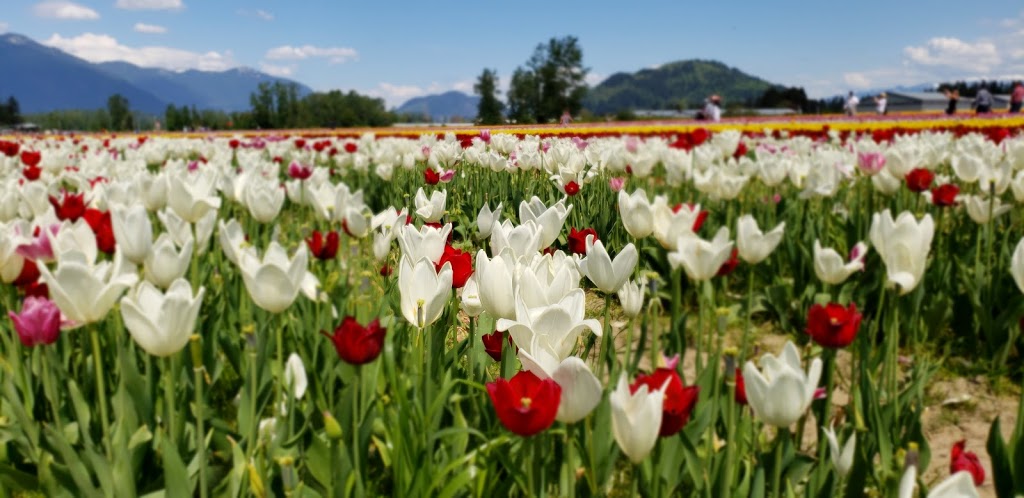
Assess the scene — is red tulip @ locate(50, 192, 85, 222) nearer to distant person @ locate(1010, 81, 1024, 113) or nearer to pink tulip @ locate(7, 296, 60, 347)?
pink tulip @ locate(7, 296, 60, 347)

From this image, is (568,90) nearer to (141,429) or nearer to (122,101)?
(141,429)

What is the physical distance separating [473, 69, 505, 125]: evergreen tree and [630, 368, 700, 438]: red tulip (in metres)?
2.87

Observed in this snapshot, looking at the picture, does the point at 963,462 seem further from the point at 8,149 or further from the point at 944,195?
the point at 8,149

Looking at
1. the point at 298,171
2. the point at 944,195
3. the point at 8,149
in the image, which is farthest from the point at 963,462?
the point at 8,149

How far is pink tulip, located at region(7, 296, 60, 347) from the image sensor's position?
1.69 meters

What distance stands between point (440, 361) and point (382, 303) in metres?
0.53

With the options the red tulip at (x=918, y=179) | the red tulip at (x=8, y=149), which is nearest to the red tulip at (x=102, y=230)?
the red tulip at (x=918, y=179)

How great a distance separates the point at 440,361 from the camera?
2293 millimetres

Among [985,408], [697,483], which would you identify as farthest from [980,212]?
[697,483]

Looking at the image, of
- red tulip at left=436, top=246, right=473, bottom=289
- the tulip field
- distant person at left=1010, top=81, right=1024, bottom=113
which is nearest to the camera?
the tulip field

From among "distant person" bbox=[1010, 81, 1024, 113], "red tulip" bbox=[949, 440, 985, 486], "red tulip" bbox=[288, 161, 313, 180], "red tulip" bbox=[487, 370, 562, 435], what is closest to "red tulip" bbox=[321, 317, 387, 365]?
"red tulip" bbox=[487, 370, 562, 435]

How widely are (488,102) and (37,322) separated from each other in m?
Answer: 3.04

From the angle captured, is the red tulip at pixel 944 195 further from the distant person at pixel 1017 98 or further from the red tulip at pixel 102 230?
the distant person at pixel 1017 98

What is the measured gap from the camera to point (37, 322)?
5.57ft
